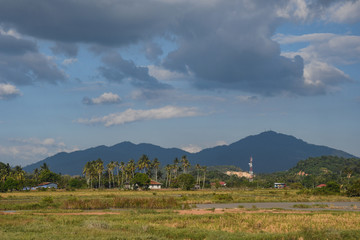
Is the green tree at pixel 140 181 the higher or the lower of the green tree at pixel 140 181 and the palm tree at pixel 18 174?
the lower

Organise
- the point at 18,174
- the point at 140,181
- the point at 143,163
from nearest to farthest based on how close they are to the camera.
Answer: the point at 140,181
the point at 18,174
the point at 143,163

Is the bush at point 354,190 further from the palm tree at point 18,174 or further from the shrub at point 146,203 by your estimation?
the palm tree at point 18,174

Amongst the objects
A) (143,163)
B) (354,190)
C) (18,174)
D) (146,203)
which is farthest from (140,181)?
(146,203)

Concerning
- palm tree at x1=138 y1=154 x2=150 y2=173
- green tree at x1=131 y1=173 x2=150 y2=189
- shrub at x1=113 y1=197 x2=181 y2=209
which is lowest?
shrub at x1=113 y1=197 x2=181 y2=209

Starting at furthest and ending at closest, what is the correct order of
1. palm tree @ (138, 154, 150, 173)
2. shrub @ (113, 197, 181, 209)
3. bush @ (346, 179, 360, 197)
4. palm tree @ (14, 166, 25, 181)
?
1. palm tree @ (138, 154, 150, 173)
2. palm tree @ (14, 166, 25, 181)
3. bush @ (346, 179, 360, 197)
4. shrub @ (113, 197, 181, 209)

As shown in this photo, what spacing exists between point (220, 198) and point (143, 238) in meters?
53.8

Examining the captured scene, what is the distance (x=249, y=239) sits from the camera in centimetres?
2684

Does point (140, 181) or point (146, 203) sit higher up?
point (140, 181)

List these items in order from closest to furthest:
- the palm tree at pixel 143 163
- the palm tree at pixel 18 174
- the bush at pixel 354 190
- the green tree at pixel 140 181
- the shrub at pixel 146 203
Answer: the shrub at pixel 146 203 < the bush at pixel 354 190 < the green tree at pixel 140 181 < the palm tree at pixel 18 174 < the palm tree at pixel 143 163

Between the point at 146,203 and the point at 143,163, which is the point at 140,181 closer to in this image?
the point at 143,163

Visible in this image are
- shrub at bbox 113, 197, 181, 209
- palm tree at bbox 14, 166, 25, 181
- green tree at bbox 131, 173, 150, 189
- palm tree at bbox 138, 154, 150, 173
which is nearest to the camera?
shrub at bbox 113, 197, 181, 209

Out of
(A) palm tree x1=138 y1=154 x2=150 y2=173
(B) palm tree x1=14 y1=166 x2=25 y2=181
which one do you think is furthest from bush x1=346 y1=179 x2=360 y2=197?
(B) palm tree x1=14 y1=166 x2=25 y2=181

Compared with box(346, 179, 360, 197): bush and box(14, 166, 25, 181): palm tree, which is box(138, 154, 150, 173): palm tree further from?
box(346, 179, 360, 197): bush

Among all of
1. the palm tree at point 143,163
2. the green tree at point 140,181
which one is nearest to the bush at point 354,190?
the green tree at point 140,181
